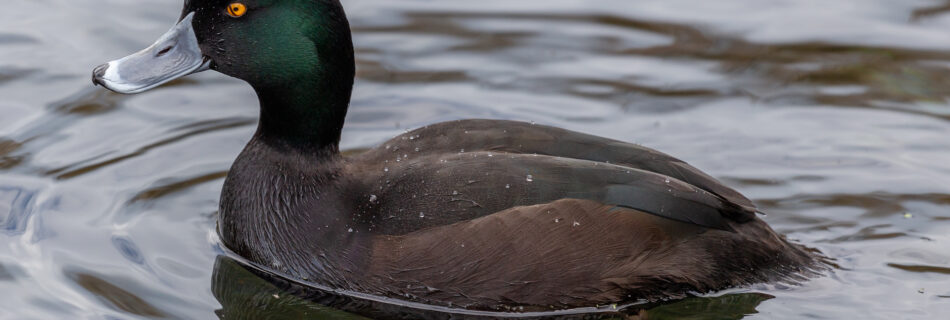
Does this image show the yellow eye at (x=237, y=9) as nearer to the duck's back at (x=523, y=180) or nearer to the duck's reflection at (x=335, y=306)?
the duck's back at (x=523, y=180)

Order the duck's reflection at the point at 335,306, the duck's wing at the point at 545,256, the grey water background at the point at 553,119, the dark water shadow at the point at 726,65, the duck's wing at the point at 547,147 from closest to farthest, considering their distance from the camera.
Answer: the duck's wing at the point at 545,256 < the duck's reflection at the point at 335,306 < the duck's wing at the point at 547,147 < the grey water background at the point at 553,119 < the dark water shadow at the point at 726,65

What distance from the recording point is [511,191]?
5.37 meters

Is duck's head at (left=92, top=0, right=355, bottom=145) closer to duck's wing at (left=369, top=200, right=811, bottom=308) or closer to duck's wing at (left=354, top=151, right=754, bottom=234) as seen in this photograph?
duck's wing at (left=354, top=151, right=754, bottom=234)

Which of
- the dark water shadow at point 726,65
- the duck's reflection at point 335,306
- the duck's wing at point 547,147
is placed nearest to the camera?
the duck's reflection at point 335,306

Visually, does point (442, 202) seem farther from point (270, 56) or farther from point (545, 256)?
point (270, 56)

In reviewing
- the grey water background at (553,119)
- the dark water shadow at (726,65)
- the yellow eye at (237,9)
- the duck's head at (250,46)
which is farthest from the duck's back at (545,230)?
the dark water shadow at (726,65)

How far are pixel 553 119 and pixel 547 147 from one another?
202 cm

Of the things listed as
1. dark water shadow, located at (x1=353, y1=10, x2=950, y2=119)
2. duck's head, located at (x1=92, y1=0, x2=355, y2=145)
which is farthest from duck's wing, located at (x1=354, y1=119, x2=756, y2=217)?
dark water shadow, located at (x1=353, y1=10, x2=950, y2=119)

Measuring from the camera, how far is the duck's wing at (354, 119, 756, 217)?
5695 millimetres

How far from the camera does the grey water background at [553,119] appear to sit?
231 inches

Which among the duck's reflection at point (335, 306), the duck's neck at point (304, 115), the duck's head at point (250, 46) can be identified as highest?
the duck's head at point (250, 46)

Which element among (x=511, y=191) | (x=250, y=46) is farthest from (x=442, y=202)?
(x=250, y=46)

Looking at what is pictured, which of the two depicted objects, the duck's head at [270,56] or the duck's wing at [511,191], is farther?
the duck's head at [270,56]

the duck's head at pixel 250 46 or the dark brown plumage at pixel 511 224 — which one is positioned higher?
the duck's head at pixel 250 46
